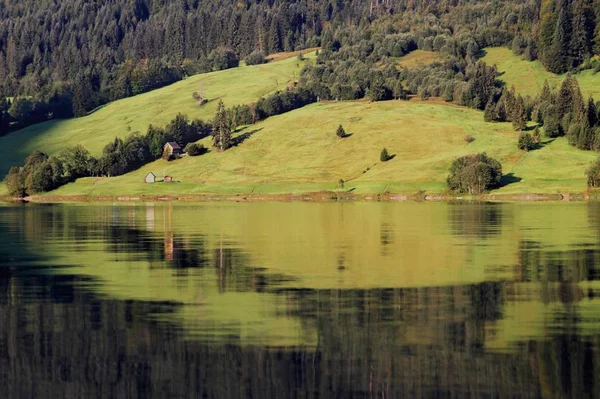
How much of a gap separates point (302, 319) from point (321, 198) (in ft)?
403

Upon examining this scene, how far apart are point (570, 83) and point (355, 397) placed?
561 feet

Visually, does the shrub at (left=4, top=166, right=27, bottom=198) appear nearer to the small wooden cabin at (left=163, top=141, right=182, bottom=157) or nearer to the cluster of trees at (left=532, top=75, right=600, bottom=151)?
the small wooden cabin at (left=163, top=141, right=182, bottom=157)

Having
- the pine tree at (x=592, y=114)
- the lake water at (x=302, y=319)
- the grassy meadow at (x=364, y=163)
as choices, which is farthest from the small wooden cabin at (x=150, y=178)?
the lake water at (x=302, y=319)

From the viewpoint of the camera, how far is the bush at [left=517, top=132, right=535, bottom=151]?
164 meters

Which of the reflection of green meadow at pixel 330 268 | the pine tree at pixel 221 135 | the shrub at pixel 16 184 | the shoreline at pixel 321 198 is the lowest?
the reflection of green meadow at pixel 330 268

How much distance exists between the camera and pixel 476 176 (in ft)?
479

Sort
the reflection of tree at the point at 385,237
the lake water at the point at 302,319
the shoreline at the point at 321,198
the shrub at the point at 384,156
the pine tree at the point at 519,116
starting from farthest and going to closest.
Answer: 1. the pine tree at the point at 519,116
2. the shrub at the point at 384,156
3. the shoreline at the point at 321,198
4. the reflection of tree at the point at 385,237
5. the lake water at the point at 302,319

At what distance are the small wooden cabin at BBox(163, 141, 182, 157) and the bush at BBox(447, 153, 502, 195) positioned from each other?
67278mm

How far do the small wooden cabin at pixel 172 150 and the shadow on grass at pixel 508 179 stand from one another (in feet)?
241

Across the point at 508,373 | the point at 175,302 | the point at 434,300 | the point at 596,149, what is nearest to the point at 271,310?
the point at 175,302

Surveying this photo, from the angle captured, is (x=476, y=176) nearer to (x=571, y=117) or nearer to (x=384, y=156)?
(x=384, y=156)

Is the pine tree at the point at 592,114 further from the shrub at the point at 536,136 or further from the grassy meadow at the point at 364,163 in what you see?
the shrub at the point at 536,136

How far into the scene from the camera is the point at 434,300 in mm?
35562

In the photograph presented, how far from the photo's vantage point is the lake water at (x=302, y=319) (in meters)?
23.8
